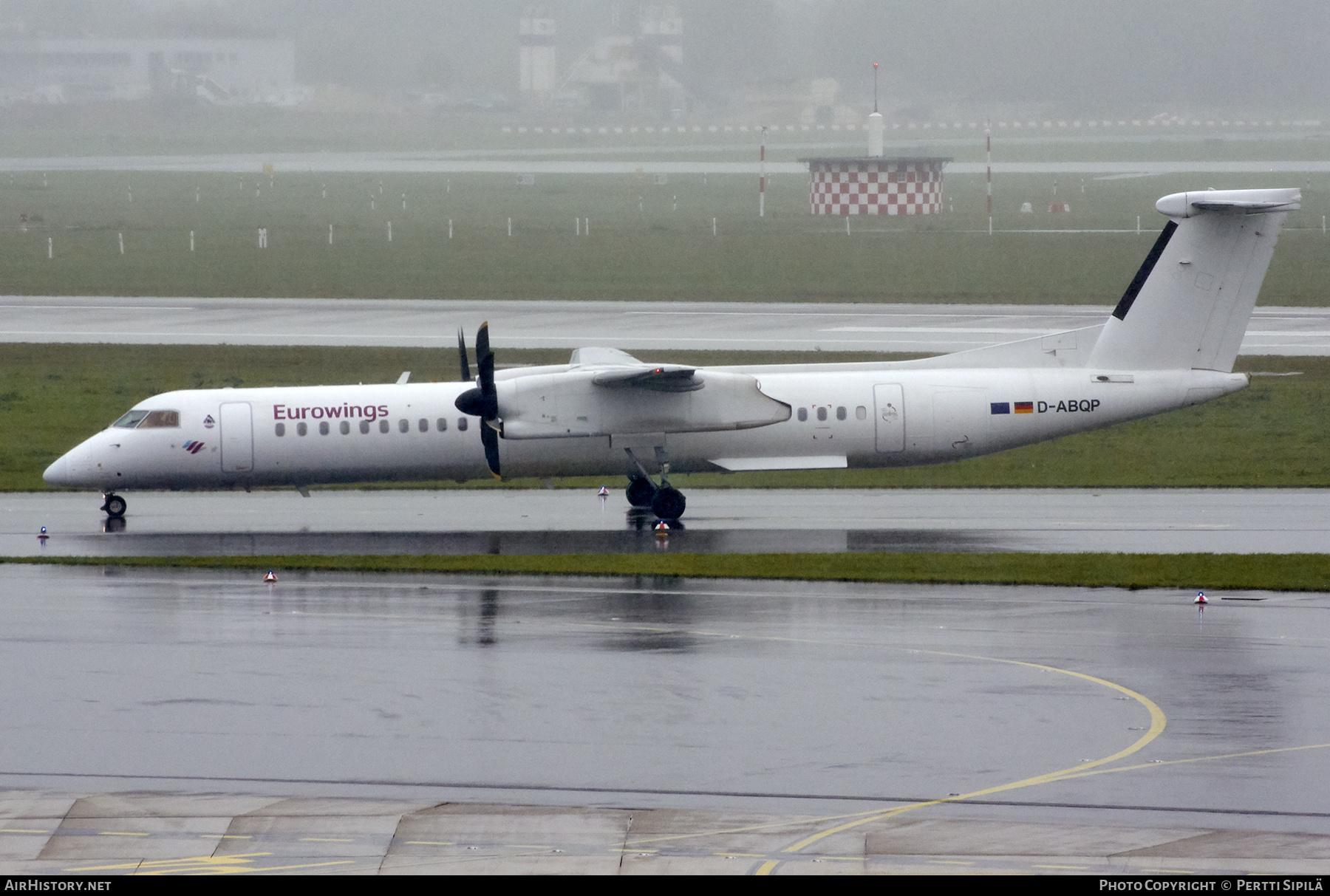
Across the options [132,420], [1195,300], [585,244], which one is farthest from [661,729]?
[585,244]

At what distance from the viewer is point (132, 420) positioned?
28.3 meters

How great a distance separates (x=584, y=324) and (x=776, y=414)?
71.4 feet

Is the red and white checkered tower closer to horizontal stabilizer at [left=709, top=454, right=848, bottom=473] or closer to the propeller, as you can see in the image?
horizontal stabilizer at [left=709, top=454, right=848, bottom=473]

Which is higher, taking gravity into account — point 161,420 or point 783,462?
point 161,420

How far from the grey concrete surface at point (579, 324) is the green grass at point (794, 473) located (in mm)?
1707

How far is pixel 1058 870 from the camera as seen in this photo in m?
11.1

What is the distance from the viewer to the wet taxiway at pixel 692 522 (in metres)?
25.3

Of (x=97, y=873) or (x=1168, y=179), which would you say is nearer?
(x=97, y=873)

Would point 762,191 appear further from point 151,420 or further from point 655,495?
point 151,420

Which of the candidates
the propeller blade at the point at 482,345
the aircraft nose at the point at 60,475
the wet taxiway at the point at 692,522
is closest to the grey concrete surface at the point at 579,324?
the wet taxiway at the point at 692,522

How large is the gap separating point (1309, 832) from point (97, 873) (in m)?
8.97

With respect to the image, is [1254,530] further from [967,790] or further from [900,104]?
[900,104]

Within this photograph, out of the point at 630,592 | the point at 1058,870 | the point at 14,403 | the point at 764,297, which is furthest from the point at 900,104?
the point at 1058,870

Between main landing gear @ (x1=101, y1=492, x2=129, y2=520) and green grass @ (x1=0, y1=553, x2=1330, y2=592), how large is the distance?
4.46 m
